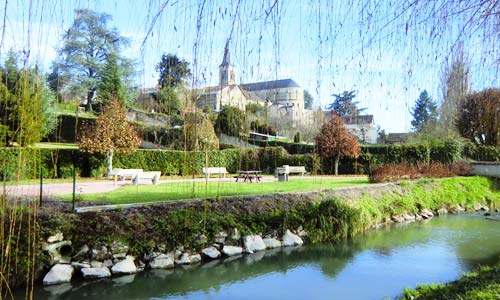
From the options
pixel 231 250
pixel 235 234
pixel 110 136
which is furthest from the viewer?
pixel 110 136

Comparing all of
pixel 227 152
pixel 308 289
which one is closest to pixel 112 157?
pixel 227 152

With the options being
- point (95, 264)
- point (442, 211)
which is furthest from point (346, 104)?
point (442, 211)

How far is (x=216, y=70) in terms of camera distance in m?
1.63

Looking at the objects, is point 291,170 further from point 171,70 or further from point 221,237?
point 171,70

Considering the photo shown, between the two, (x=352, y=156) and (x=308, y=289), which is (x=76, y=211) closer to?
(x=308, y=289)

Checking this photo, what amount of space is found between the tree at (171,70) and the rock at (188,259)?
473 centimetres

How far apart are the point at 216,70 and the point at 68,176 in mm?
13345

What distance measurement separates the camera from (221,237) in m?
6.75

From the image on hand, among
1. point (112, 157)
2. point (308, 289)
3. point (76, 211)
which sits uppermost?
point (112, 157)

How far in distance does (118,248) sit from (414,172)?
11.1m

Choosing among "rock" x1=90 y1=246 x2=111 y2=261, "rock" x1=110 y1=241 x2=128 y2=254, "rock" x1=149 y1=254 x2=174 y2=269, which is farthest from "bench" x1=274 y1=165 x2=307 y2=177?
"rock" x1=90 y1=246 x2=111 y2=261

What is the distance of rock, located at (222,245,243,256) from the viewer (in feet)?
21.8

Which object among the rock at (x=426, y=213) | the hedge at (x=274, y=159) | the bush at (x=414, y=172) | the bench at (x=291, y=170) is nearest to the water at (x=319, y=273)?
the rock at (x=426, y=213)

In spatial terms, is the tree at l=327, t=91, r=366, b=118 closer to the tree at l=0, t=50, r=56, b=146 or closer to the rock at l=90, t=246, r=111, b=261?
the tree at l=0, t=50, r=56, b=146
